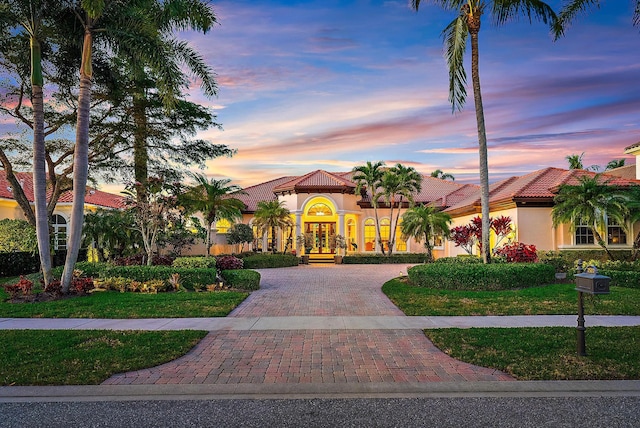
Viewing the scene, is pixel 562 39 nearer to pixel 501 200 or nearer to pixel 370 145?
pixel 501 200

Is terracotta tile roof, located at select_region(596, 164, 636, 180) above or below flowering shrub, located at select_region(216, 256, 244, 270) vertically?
above

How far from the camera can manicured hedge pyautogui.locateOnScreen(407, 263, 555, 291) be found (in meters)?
13.2

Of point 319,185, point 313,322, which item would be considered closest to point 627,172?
point 319,185

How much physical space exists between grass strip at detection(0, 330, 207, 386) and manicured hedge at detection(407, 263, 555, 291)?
857 cm

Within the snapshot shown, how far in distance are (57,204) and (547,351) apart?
91.3 feet

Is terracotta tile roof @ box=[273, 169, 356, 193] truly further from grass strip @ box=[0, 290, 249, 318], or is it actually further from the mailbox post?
the mailbox post

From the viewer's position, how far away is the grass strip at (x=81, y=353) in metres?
5.50

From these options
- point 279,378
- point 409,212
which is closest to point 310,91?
point 409,212

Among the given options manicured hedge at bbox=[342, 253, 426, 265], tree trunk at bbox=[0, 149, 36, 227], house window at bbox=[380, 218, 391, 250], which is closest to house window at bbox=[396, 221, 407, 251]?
house window at bbox=[380, 218, 391, 250]

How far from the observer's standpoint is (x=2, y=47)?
16.6 meters

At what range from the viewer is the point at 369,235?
31.9 meters

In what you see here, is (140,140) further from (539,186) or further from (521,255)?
(539,186)

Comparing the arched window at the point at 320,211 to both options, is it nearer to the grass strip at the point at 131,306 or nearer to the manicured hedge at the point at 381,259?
the manicured hedge at the point at 381,259

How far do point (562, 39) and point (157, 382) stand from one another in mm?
15260
